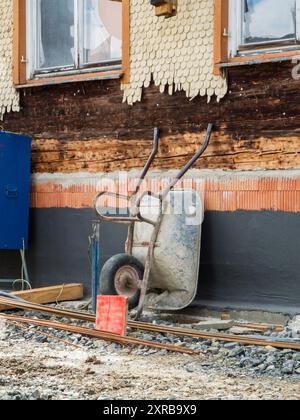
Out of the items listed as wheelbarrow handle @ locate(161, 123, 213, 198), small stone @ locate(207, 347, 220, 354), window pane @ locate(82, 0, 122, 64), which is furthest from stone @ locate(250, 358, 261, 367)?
window pane @ locate(82, 0, 122, 64)

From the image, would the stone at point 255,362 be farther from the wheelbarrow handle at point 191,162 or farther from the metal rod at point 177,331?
the wheelbarrow handle at point 191,162

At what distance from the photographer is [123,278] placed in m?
7.30

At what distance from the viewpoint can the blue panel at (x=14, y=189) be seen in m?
8.76

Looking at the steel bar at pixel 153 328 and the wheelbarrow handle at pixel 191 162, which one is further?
the wheelbarrow handle at pixel 191 162

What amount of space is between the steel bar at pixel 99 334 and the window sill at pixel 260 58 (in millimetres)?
2913

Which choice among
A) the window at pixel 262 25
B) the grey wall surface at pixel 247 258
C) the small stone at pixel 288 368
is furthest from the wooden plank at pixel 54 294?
the small stone at pixel 288 368

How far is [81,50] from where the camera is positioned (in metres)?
9.01

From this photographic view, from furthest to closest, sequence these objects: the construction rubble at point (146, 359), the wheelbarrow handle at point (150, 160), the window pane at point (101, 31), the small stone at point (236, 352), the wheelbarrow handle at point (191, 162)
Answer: the window pane at point (101, 31) < the wheelbarrow handle at point (150, 160) < the wheelbarrow handle at point (191, 162) < the small stone at point (236, 352) < the construction rubble at point (146, 359)

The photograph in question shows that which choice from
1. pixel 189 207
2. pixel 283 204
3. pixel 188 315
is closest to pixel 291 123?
pixel 283 204

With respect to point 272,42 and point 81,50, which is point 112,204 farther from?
point 272,42

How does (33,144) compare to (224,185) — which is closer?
(224,185)

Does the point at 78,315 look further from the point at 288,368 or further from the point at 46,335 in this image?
the point at 288,368

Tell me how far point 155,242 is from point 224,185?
2.99 feet

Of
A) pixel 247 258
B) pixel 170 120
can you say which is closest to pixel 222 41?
pixel 170 120
